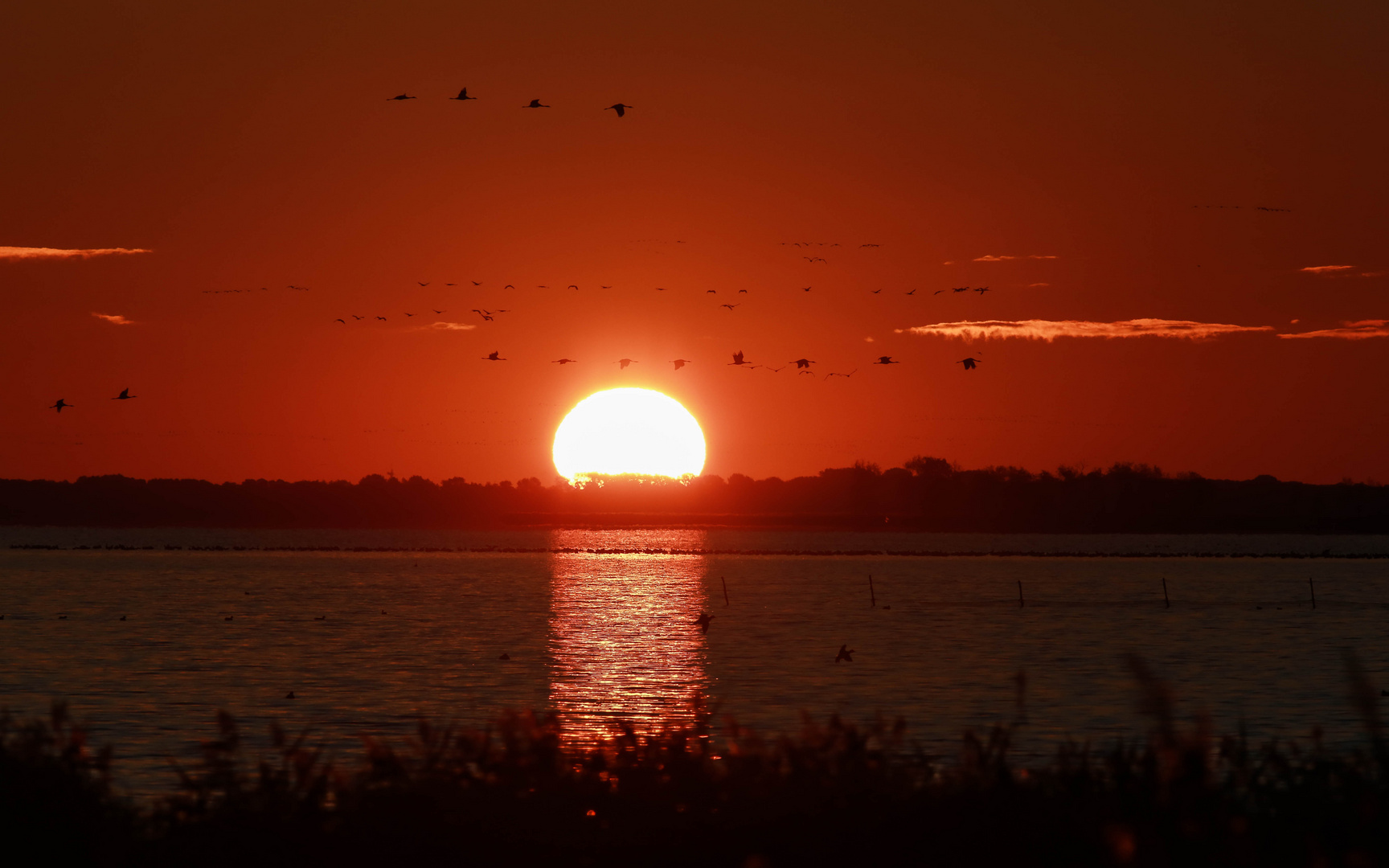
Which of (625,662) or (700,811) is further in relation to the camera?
(625,662)

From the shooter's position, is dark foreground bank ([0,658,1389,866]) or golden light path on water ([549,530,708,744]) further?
golden light path on water ([549,530,708,744])

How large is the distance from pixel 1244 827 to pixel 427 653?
211 ft

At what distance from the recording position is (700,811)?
17.3m

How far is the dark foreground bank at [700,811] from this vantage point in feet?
51.5

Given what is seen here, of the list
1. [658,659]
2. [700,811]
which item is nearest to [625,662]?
[658,659]

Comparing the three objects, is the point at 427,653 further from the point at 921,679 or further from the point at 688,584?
the point at 688,584

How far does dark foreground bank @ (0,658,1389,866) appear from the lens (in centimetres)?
1569

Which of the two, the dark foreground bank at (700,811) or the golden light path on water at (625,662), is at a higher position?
the dark foreground bank at (700,811)

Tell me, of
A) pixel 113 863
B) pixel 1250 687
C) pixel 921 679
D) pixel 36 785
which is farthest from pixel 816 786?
pixel 1250 687

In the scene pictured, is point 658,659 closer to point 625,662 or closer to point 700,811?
point 625,662

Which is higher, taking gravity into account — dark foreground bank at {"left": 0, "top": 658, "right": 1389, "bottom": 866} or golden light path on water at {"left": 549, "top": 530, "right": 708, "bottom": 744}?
dark foreground bank at {"left": 0, "top": 658, "right": 1389, "bottom": 866}

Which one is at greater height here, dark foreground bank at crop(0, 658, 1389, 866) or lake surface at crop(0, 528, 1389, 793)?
dark foreground bank at crop(0, 658, 1389, 866)

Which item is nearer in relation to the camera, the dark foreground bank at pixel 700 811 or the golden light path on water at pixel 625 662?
the dark foreground bank at pixel 700 811

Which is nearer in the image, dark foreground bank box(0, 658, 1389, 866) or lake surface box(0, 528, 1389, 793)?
dark foreground bank box(0, 658, 1389, 866)
